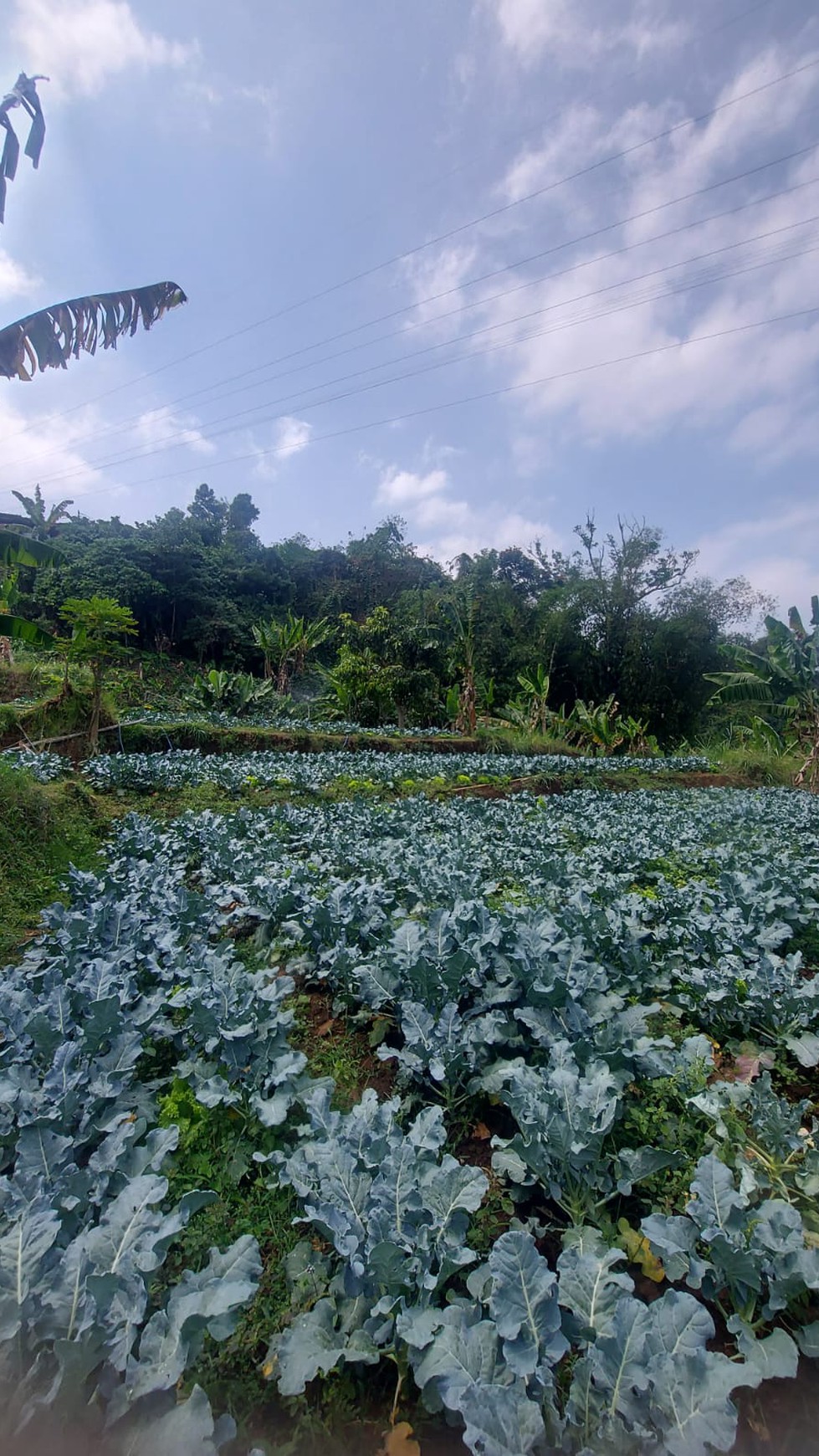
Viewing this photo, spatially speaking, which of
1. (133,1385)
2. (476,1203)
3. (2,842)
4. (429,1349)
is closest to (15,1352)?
(133,1385)

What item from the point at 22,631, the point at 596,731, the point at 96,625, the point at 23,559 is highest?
the point at 23,559

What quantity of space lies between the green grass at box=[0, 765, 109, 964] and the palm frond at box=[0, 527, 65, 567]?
262 centimetres

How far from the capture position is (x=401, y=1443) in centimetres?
142

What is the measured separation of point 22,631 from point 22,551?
0.97 m

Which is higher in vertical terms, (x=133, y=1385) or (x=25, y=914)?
(x=133, y=1385)

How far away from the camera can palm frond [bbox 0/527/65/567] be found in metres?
7.37

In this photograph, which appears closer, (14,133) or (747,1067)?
(747,1067)

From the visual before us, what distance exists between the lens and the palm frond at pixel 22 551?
24.2 feet

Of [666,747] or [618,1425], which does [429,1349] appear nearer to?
[618,1425]

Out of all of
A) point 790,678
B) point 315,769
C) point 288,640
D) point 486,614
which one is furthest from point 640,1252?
point 486,614

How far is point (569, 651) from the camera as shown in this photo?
99.2ft

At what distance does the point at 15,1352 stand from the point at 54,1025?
1355 millimetres

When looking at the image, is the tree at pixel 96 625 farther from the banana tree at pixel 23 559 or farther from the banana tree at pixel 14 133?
the banana tree at pixel 14 133

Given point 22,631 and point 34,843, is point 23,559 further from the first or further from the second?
point 34,843
